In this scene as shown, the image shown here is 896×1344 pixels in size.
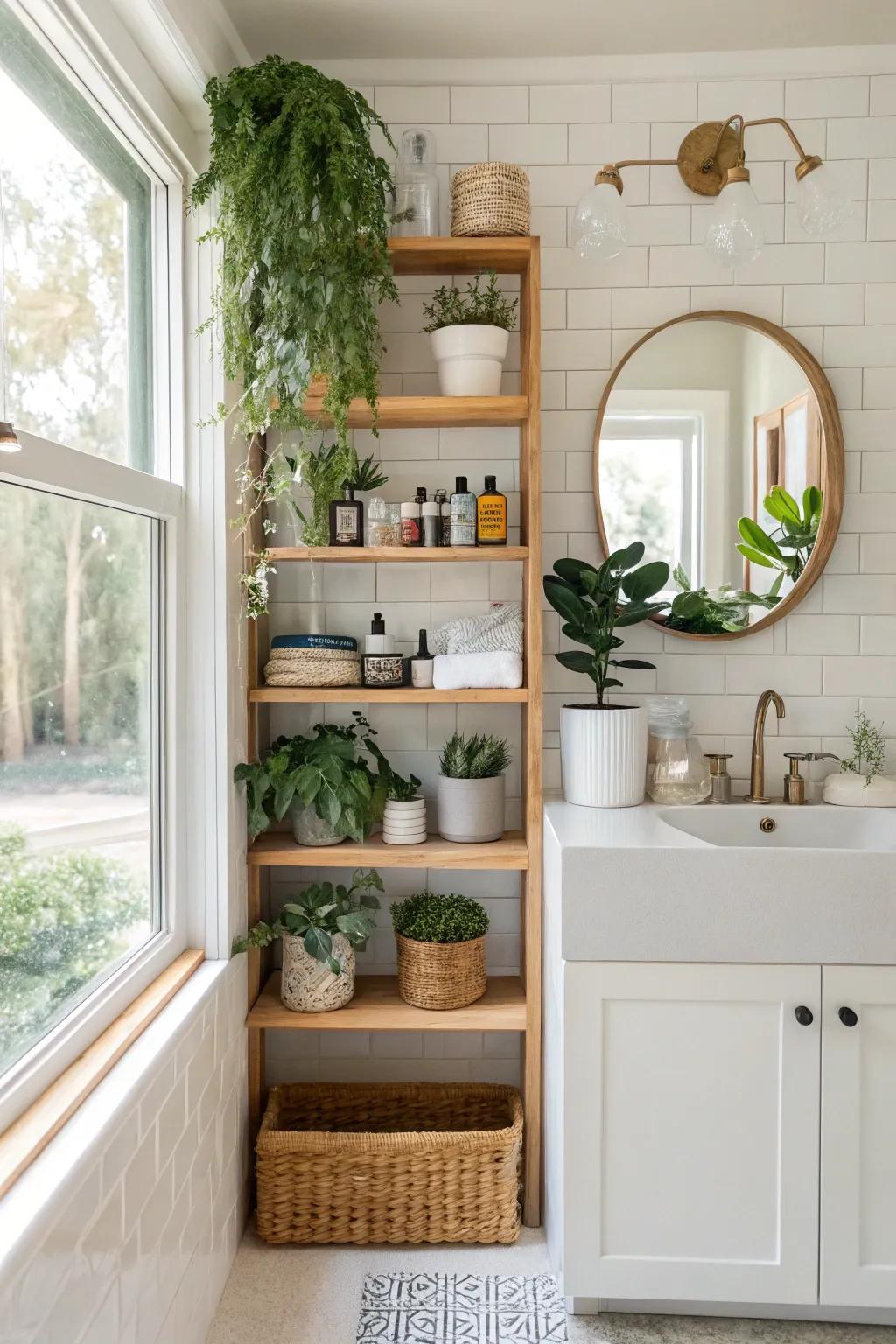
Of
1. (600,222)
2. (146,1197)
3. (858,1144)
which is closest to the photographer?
(146,1197)

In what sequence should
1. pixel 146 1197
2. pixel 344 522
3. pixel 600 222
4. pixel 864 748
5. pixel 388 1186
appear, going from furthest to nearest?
1. pixel 864 748
2. pixel 344 522
3. pixel 388 1186
4. pixel 600 222
5. pixel 146 1197

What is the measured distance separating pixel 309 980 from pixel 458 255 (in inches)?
67.3

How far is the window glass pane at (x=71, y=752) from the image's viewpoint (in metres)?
1.33

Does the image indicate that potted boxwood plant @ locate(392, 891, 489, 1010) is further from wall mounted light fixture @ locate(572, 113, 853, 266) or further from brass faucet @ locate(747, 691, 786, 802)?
wall mounted light fixture @ locate(572, 113, 853, 266)

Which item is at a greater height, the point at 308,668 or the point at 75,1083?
the point at 308,668

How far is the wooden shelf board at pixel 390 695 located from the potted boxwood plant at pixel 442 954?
1.67 ft

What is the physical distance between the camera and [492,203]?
2158mm

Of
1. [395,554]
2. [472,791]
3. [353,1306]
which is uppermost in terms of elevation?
[395,554]

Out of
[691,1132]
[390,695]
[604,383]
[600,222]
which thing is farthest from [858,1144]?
[600,222]

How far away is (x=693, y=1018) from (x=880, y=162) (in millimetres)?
2060

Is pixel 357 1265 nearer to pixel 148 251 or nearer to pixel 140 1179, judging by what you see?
pixel 140 1179

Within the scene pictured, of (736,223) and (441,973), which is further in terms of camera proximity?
(441,973)

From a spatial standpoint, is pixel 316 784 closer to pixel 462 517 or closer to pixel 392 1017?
pixel 392 1017

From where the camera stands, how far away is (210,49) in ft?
6.37
